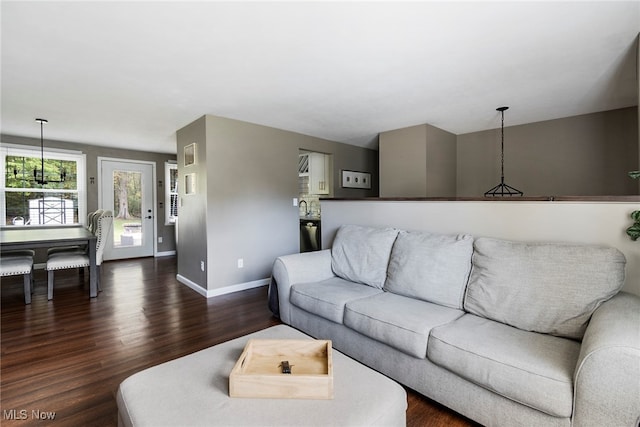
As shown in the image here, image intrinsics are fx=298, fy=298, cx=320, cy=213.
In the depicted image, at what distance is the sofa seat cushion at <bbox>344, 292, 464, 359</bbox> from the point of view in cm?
167

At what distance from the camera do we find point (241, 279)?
13.0 ft

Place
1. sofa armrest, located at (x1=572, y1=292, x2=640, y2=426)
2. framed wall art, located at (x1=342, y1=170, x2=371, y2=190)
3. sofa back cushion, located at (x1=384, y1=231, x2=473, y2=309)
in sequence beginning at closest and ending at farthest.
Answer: sofa armrest, located at (x1=572, y1=292, x2=640, y2=426) < sofa back cushion, located at (x1=384, y1=231, x2=473, y2=309) < framed wall art, located at (x1=342, y1=170, x2=371, y2=190)

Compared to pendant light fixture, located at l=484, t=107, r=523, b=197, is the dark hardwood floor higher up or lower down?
lower down

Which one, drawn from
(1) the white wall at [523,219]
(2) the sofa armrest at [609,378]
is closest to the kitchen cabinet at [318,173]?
(1) the white wall at [523,219]

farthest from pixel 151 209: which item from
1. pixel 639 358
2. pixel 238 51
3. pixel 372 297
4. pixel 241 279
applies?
pixel 639 358

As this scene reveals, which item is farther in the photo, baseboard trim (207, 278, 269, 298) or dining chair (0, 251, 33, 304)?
baseboard trim (207, 278, 269, 298)

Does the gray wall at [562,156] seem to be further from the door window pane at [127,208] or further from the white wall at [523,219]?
the door window pane at [127,208]

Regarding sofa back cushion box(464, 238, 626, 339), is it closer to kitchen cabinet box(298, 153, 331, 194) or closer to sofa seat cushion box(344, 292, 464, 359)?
sofa seat cushion box(344, 292, 464, 359)

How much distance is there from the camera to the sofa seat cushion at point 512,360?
4.06ft

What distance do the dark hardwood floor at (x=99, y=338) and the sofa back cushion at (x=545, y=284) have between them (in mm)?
654

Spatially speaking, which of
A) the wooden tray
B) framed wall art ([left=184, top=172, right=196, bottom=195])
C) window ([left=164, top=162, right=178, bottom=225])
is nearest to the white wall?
the wooden tray

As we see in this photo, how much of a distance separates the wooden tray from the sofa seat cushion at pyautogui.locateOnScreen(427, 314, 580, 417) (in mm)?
675

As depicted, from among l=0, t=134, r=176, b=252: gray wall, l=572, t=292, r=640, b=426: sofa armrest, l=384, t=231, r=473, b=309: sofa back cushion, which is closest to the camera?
l=572, t=292, r=640, b=426: sofa armrest

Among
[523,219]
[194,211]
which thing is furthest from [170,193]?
[523,219]
